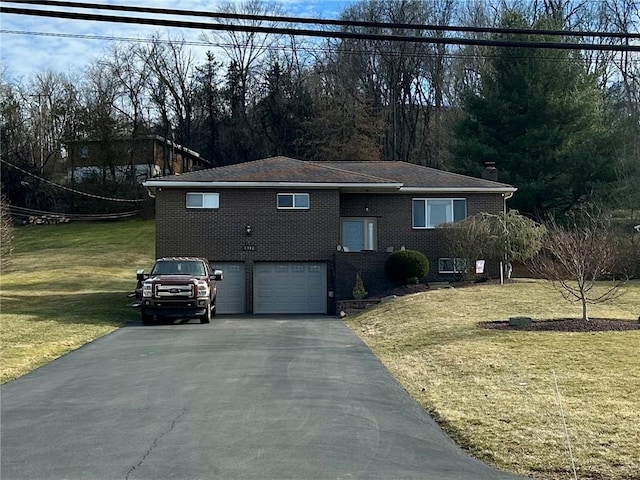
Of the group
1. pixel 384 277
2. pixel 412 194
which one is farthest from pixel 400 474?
pixel 412 194

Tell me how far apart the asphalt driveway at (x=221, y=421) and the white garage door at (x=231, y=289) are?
505 inches

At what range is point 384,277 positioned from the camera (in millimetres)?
27484

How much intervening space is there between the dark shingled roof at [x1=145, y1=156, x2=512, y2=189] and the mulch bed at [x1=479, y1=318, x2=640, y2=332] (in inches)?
465

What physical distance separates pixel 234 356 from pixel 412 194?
16.7 metres

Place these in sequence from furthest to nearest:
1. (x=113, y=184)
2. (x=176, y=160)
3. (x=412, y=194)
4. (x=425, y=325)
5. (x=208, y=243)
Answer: (x=176, y=160)
(x=113, y=184)
(x=412, y=194)
(x=208, y=243)
(x=425, y=325)

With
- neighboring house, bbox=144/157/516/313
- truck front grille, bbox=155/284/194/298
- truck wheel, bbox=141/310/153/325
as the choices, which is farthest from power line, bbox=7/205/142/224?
truck front grille, bbox=155/284/194/298

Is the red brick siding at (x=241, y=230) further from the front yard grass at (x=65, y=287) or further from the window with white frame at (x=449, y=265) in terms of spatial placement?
the window with white frame at (x=449, y=265)

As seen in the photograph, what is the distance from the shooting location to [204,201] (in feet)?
90.5

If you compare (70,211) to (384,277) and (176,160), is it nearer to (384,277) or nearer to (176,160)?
(176,160)

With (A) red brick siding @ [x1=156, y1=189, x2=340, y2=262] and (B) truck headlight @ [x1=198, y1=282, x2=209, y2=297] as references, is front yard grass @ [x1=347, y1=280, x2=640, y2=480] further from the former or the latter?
(A) red brick siding @ [x1=156, y1=189, x2=340, y2=262]

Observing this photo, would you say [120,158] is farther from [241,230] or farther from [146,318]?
[146,318]

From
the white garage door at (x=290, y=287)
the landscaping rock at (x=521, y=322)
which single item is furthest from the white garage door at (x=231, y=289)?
the landscaping rock at (x=521, y=322)

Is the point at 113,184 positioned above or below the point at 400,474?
above

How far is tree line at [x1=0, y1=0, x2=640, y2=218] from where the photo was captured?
38062 millimetres
